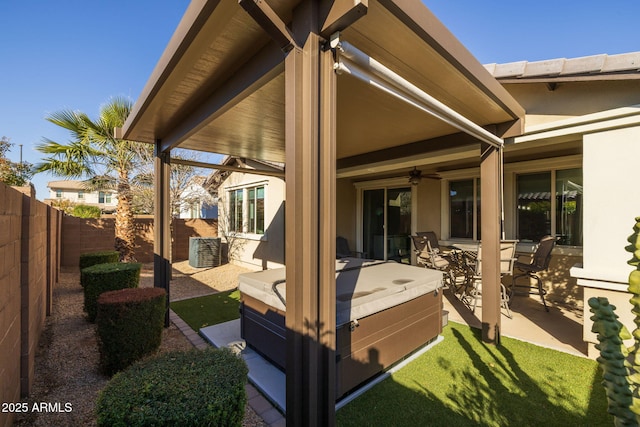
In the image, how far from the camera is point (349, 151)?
583 centimetres

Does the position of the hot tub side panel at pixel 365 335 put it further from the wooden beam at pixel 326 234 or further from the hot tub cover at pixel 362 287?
the wooden beam at pixel 326 234

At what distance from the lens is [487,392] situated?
2693mm

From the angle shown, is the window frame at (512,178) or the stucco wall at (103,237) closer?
the window frame at (512,178)

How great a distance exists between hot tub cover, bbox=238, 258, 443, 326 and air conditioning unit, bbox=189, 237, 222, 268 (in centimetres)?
661

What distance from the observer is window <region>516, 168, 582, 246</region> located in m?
5.39

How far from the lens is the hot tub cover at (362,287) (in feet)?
8.68

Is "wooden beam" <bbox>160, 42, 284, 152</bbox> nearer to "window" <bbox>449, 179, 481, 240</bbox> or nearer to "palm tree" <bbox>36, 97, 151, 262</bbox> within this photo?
"palm tree" <bbox>36, 97, 151, 262</bbox>

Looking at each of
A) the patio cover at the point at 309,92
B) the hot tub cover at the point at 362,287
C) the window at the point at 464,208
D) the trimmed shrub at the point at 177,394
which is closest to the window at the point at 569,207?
the window at the point at 464,208

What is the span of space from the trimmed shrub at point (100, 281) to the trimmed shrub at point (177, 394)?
3223 millimetres

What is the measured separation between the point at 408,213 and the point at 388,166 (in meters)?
2.79

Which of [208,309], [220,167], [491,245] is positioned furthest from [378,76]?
[208,309]

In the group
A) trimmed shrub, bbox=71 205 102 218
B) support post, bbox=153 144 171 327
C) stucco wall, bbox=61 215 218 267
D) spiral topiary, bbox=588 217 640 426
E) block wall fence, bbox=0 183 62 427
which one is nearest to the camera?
spiral topiary, bbox=588 217 640 426

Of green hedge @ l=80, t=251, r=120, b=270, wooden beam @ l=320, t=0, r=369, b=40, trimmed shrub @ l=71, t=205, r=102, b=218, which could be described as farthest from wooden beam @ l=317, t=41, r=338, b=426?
trimmed shrub @ l=71, t=205, r=102, b=218

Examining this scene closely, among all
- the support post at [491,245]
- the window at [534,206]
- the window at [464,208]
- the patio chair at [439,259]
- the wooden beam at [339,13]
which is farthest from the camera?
the window at [464,208]
